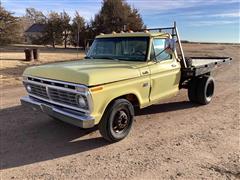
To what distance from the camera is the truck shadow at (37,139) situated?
4.76 m

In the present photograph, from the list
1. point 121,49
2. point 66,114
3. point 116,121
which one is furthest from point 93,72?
point 121,49

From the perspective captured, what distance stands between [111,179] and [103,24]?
104 ft

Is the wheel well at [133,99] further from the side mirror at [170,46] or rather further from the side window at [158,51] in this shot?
the side mirror at [170,46]

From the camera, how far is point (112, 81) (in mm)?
5000

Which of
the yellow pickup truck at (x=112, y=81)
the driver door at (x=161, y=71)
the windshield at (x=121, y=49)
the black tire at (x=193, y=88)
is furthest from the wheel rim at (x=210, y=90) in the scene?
the windshield at (x=121, y=49)

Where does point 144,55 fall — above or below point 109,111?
above

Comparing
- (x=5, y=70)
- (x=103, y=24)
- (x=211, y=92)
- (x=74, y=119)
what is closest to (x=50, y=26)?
(x=103, y=24)

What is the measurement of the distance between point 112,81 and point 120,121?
781mm

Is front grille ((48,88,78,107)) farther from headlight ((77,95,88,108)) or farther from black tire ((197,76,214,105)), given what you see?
black tire ((197,76,214,105))

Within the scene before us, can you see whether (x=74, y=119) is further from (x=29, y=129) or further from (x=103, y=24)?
(x=103, y=24)

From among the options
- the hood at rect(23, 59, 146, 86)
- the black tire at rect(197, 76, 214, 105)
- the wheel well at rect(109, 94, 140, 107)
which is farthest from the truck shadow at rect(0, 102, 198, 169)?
the black tire at rect(197, 76, 214, 105)

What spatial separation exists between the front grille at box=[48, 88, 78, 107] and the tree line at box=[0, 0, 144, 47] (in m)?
25.1

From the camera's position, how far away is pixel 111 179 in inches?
158

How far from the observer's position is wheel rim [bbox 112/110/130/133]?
5.25 meters
